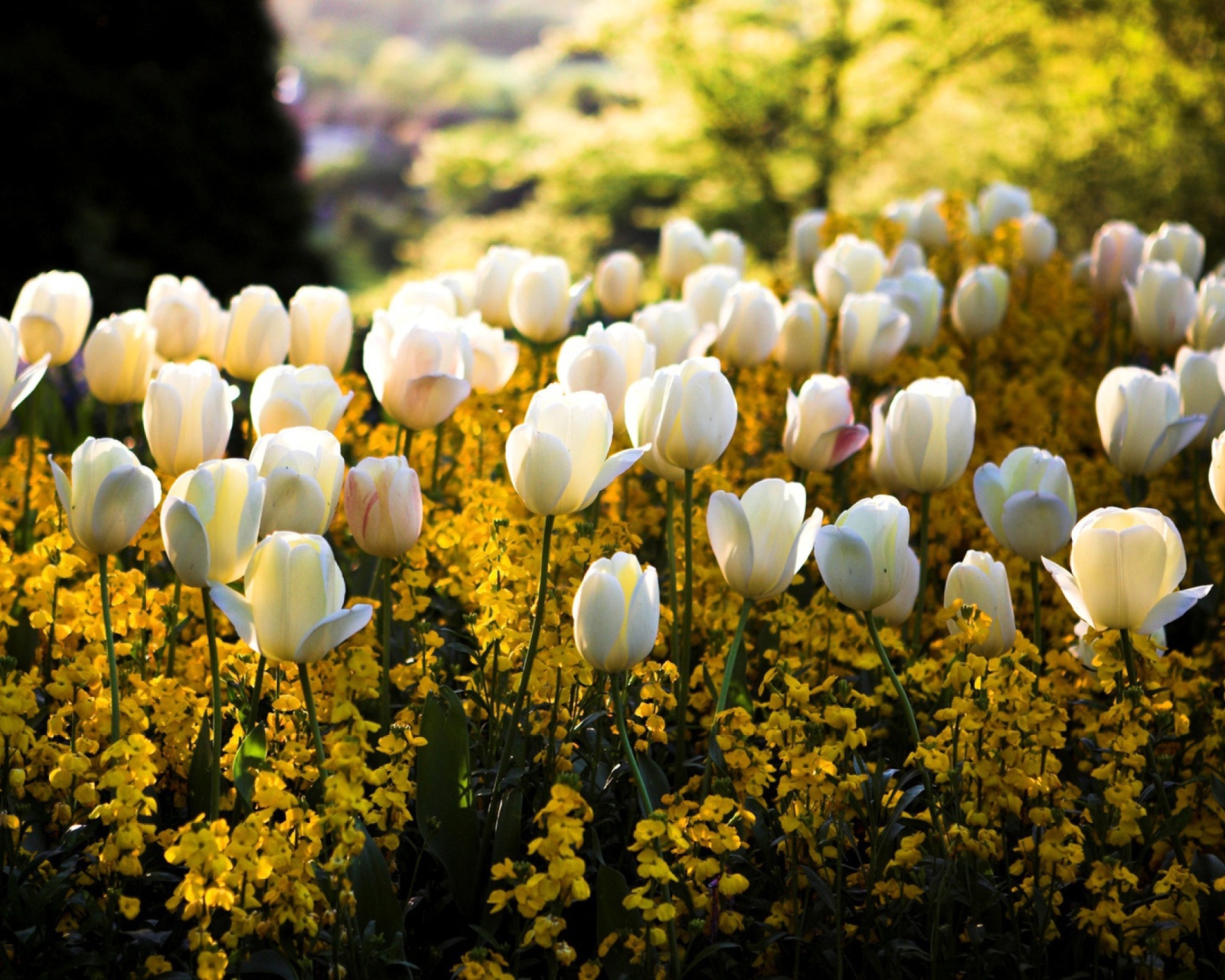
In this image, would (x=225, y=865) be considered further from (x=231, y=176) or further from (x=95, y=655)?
(x=231, y=176)

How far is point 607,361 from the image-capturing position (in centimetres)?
213

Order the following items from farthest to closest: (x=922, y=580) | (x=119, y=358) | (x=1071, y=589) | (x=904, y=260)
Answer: (x=904, y=260) → (x=119, y=358) → (x=922, y=580) → (x=1071, y=589)

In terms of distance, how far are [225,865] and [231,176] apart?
21.1ft

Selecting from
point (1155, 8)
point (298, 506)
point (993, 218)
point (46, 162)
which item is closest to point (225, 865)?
point (298, 506)

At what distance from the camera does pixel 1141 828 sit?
1797 mm

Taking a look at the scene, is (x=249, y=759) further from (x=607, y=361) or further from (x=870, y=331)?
(x=870, y=331)

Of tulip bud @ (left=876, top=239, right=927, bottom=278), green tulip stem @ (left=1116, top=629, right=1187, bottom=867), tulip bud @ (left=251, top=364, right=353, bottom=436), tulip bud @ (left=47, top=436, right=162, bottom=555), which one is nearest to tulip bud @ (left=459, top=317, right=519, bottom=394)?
tulip bud @ (left=251, top=364, right=353, bottom=436)

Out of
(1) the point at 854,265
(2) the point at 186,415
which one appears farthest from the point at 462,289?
(2) the point at 186,415

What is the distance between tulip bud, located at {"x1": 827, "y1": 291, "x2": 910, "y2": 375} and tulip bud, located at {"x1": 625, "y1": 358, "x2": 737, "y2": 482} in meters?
Answer: 1.09

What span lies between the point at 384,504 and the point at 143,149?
578 centimetres

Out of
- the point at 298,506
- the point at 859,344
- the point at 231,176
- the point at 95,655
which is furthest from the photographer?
the point at 231,176

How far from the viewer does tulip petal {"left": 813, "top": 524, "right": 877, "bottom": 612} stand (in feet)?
5.59

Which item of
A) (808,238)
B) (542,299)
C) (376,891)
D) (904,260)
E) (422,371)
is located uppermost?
(808,238)

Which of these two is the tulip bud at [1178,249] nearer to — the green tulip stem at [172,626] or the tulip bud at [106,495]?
the green tulip stem at [172,626]
